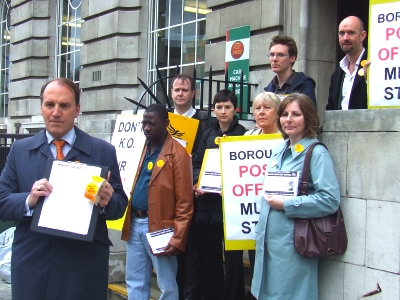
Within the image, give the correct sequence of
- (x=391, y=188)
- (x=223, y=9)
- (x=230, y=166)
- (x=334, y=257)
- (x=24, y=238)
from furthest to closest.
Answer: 1. (x=223, y=9)
2. (x=230, y=166)
3. (x=334, y=257)
4. (x=391, y=188)
5. (x=24, y=238)

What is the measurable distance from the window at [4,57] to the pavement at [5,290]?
42.4 ft

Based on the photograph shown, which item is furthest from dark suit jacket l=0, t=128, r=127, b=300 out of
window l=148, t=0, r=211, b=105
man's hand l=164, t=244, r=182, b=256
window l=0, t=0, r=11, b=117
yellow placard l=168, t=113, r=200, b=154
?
window l=0, t=0, r=11, b=117

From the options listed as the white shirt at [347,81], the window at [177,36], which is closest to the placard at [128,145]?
the white shirt at [347,81]

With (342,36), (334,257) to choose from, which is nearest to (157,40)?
(342,36)

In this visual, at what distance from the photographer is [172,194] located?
15.5 feet

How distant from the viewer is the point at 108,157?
3.44 metres

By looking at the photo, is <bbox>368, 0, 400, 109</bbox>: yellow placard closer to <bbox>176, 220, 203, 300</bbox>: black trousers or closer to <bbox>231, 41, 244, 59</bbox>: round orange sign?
<bbox>176, 220, 203, 300</bbox>: black trousers

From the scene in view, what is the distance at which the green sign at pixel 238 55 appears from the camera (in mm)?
9026

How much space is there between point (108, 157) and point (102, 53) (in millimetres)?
10073

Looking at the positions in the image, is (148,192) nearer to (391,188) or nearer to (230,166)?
(230,166)

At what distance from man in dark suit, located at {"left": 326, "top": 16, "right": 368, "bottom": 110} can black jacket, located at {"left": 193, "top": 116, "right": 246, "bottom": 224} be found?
0.97 m

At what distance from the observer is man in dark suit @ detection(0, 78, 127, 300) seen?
3178mm

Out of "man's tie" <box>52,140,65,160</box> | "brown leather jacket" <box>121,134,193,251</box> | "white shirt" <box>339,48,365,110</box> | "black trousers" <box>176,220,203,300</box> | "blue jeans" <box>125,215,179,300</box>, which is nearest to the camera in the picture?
"man's tie" <box>52,140,65,160</box>

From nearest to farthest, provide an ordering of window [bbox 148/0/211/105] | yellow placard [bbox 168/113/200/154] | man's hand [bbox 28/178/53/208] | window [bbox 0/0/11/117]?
1. man's hand [bbox 28/178/53/208]
2. yellow placard [bbox 168/113/200/154]
3. window [bbox 148/0/211/105]
4. window [bbox 0/0/11/117]
